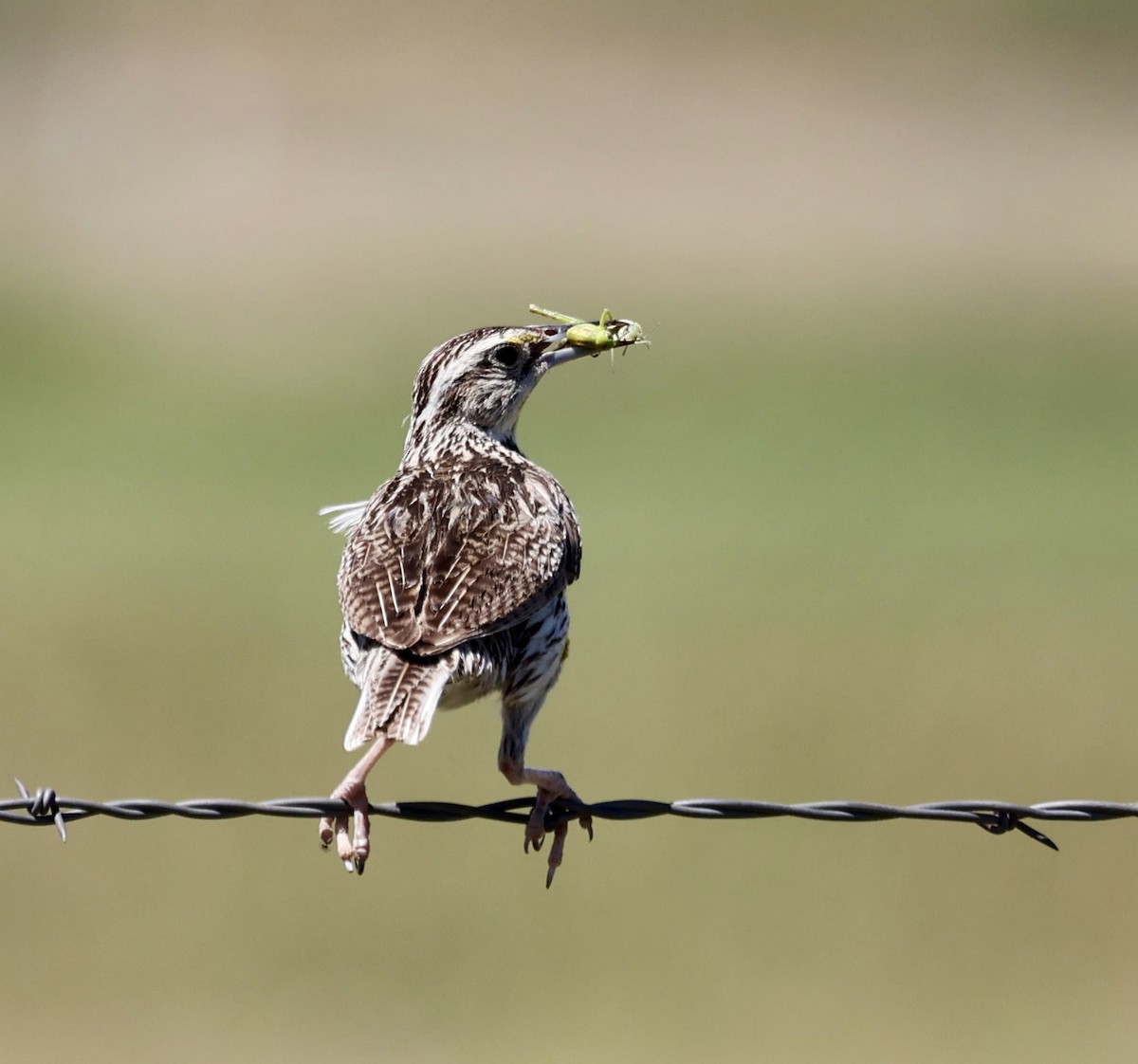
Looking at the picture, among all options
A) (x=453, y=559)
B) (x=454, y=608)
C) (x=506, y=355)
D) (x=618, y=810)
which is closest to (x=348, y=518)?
(x=453, y=559)

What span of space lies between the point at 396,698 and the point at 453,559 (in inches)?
29.2

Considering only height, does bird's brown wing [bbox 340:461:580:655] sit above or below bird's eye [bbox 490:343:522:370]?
below

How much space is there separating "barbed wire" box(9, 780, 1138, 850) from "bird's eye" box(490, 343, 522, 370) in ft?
10.0

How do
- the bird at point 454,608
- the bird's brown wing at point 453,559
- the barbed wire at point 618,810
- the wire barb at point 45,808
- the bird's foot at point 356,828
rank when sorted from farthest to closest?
the bird's brown wing at point 453,559 → the bird at point 454,608 → the bird's foot at point 356,828 → the wire barb at point 45,808 → the barbed wire at point 618,810

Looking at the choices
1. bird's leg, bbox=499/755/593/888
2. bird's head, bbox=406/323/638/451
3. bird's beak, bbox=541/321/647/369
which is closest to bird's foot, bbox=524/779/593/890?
bird's leg, bbox=499/755/593/888

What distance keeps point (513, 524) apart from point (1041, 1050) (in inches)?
523

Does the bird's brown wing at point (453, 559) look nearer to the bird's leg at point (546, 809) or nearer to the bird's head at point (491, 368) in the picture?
the bird's leg at point (546, 809)

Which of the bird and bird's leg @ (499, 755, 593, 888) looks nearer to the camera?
the bird

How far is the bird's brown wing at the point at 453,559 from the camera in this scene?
8781 mm

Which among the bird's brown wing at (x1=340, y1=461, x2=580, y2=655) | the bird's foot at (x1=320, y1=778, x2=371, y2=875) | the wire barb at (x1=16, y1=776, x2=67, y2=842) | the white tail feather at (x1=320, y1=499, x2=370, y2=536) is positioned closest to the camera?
the wire barb at (x1=16, y1=776, x2=67, y2=842)

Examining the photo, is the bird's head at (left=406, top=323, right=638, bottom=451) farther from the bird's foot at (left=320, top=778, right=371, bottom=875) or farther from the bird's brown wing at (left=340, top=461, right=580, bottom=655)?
the bird's foot at (left=320, top=778, right=371, bottom=875)

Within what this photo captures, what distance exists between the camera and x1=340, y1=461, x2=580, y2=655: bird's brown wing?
878cm

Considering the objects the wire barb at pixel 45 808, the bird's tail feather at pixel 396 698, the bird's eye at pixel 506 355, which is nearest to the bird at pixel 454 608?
the bird's tail feather at pixel 396 698

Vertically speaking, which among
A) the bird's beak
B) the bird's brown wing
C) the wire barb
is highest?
the bird's beak
